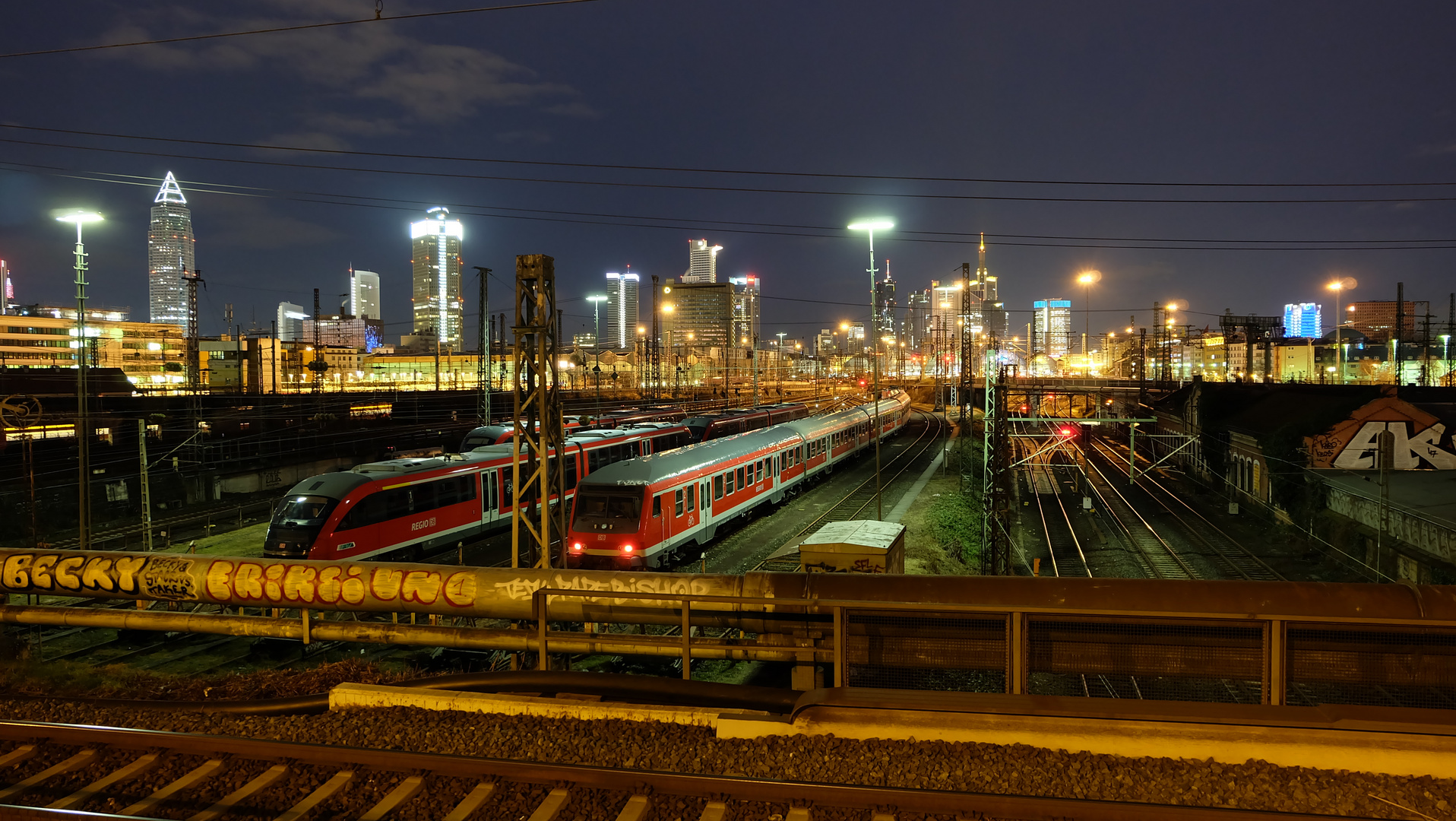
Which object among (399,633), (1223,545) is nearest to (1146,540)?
(1223,545)

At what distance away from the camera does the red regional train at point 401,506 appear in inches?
619

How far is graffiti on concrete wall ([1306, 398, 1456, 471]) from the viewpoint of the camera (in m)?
27.2

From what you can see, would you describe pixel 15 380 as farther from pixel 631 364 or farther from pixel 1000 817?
pixel 631 364

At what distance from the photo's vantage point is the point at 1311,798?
507 cm

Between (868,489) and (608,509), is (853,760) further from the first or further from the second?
(868,489)

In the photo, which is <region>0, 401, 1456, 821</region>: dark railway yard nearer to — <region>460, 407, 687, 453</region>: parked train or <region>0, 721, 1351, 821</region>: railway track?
<region>0, 721, 1351, 821</region>: railway track

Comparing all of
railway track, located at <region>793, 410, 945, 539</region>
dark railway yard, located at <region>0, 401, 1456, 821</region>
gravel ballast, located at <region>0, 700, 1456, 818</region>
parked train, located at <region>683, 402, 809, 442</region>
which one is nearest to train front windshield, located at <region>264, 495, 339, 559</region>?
dark railway yard, located at <region>0, 401, 1456, 821</region>

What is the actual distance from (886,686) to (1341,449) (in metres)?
29.2

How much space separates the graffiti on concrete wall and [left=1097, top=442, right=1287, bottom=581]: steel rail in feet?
17.0

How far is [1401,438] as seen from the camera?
1077 inches

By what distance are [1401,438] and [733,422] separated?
24.6 m

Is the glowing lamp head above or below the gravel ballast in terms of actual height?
above

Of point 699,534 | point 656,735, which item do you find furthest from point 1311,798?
point 699,534

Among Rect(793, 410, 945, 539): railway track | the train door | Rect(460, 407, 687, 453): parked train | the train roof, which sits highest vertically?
Rect(460, 407, 687, 453): parked train
